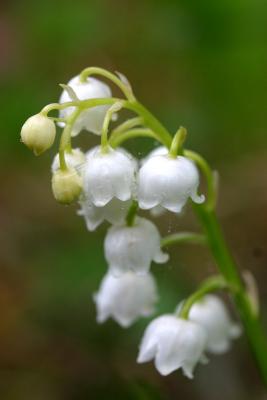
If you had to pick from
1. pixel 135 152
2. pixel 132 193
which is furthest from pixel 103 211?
pixel 135 152

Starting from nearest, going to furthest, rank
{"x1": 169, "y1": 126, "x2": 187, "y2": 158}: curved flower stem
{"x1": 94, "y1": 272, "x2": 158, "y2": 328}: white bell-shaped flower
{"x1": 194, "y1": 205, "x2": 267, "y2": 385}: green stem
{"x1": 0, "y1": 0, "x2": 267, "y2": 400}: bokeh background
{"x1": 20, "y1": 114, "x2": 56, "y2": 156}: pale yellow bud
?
1. {"x1": 20, "y1": 114, "x2": 56, "y2": 156}: pale yellow bud
2. {"x1": 169, "y1": 126, "x2": 187, "y2": 158}: curved flower stem
3. {"x1": 194, "y1": 205, "x2": 267, "y2": 385}: green stem
4. {"x1": 94, "y1": 272, "x2": 158, "y2": 328}: white bell-shaped flower
5. {"x1": 0, "y1": 0, "x2": 267, "y2": 400}: bokeh background

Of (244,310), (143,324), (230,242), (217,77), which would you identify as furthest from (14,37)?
(244,310)

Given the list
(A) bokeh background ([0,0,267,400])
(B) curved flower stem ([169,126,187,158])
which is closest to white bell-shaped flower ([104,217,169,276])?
(B) curved flower stem ([169,126,187,158])

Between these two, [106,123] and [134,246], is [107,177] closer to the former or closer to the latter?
[106,123]

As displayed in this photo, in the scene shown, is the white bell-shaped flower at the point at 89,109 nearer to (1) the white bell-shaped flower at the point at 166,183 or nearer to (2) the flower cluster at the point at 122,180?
(2) the flower cluster at the point at 122,180

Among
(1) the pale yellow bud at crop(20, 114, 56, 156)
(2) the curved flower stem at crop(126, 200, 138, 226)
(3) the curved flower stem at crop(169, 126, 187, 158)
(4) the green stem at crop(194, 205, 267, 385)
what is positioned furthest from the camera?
(4) the green stem at crop(194, 205, 267, 385)

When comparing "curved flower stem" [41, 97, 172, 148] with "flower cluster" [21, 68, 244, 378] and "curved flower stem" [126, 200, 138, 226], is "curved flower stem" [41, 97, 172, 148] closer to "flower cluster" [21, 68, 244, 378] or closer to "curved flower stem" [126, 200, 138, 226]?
"flower cluster" [21, 68, 244, 378]
